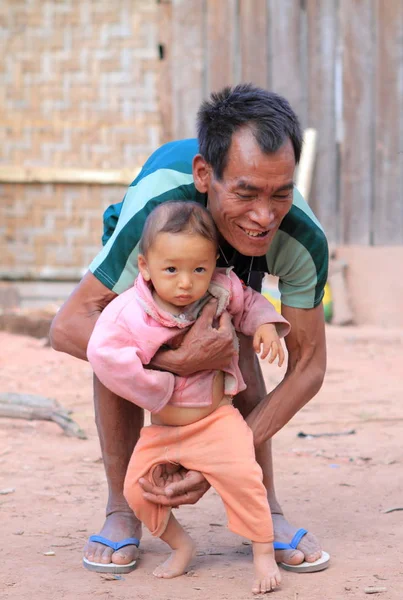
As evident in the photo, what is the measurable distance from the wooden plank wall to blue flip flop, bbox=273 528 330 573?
5.02m

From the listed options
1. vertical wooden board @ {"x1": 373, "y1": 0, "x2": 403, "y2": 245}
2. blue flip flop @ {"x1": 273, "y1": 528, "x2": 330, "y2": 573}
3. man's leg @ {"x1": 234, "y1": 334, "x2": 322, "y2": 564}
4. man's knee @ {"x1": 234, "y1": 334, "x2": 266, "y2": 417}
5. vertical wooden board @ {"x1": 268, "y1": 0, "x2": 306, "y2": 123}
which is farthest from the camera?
vertical wooden board @ {"x1": 268, "y1": 0, "x2": 306, "y2": 123}

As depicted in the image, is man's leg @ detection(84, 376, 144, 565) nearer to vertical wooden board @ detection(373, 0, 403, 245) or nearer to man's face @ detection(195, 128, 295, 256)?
man's face @ detection(195, 128, 295, 256)

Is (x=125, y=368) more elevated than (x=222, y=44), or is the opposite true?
(x=222, y=44)

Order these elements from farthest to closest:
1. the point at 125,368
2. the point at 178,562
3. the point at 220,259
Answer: the point at 220,259 → the point at 178,562 → the point at 125,368

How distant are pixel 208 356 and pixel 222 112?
71cm

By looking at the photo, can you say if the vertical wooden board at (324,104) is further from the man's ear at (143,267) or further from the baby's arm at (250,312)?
the man's ear at (143,267)

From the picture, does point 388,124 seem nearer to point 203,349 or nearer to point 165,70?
point 165,70

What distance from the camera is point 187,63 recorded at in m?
7.69

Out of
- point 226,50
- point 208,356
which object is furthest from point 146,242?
point 226,50

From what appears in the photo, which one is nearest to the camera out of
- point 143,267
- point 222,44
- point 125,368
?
point 125,368

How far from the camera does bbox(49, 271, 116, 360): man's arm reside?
9.34 feet

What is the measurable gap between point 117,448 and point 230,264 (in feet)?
2.29

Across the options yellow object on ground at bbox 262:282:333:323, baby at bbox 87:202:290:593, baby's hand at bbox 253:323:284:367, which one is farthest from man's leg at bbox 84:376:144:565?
yellow object on ground at bbox 262:282:333:323

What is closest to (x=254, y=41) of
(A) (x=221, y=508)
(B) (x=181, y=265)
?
(A) (x=221, y=508)
